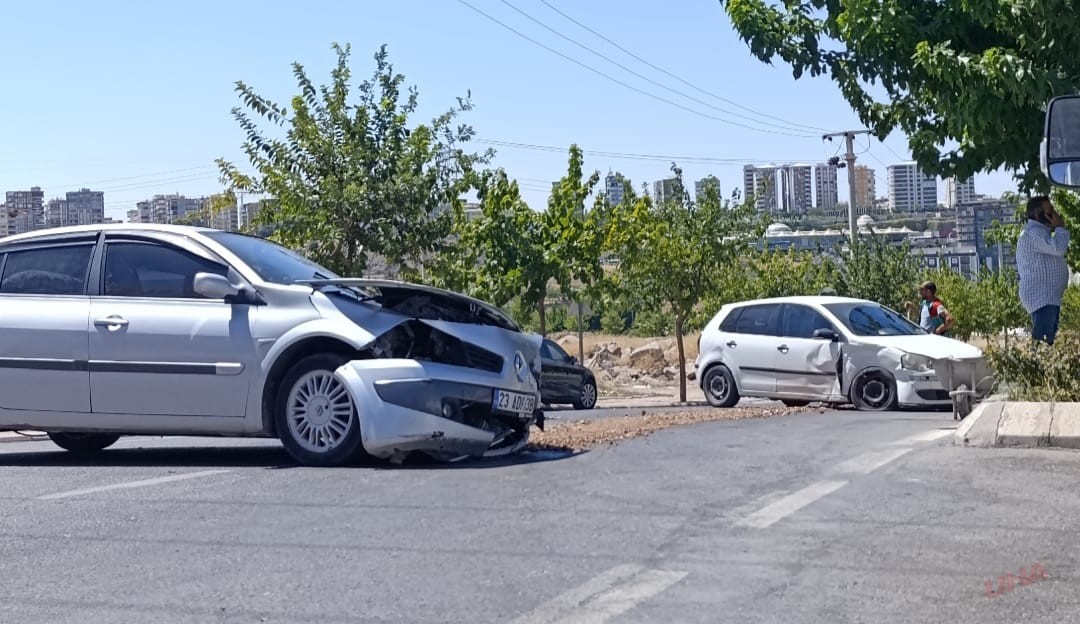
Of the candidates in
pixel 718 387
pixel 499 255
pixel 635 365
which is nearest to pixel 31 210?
pixel 635 365

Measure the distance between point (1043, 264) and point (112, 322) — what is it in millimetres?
7494

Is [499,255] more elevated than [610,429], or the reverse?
[499,255]

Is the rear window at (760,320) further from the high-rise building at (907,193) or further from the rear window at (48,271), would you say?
the high-rise building at (907,193)

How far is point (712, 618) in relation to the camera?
491 cm

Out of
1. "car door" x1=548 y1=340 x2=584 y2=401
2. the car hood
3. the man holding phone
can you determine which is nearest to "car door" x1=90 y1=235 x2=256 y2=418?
the man holding phone

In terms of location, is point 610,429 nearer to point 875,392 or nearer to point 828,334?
point 875,392

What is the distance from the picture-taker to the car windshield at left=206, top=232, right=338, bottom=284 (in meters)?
9.18

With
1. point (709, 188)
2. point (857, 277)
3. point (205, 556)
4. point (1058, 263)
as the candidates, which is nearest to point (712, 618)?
point (205, 556)

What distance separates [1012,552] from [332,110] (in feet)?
64.8

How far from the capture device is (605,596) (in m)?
5.21

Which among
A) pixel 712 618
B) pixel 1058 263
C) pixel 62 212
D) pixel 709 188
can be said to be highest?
pixel 62 212

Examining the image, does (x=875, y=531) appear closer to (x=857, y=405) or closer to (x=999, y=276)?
(x=857, y=405)

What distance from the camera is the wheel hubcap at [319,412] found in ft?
28.2

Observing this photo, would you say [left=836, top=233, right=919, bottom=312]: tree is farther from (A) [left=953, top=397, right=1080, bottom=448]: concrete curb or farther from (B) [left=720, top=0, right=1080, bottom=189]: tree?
(A) [left=953, top=397, right=1080, bottom=448]: concrete curb
